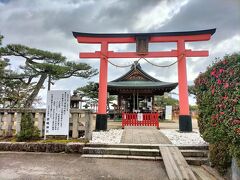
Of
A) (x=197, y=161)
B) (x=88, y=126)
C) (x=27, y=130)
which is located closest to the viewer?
(x=197, y=161)

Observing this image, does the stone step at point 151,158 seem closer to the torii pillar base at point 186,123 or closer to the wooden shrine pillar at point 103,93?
the wooden shrine pillar at point 103,93

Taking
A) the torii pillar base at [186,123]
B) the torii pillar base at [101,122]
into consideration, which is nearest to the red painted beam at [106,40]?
the torii pillar base at [101,122]

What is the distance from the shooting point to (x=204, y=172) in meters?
4.21

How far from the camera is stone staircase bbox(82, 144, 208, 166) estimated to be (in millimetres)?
5016

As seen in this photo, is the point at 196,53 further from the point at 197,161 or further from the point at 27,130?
the point at 27,130

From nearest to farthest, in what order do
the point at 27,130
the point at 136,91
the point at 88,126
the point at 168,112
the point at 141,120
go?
the point at 27,130, the point at 88,126, the point at 141,120, the point at 136,91, the point at 168,112

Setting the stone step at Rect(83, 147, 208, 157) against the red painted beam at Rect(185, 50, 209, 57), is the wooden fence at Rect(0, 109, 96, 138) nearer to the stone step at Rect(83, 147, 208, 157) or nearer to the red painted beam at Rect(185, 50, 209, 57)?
the stone step at Rect(83, 147, 208, 157)

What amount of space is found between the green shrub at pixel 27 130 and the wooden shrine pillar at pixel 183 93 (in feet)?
21.8

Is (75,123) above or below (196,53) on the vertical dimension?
below

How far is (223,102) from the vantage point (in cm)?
351

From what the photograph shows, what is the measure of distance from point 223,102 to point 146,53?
608cm

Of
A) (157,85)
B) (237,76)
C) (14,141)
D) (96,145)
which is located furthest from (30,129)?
(157,85)

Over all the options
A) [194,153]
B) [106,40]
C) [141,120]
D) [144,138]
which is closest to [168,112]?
[141,120]

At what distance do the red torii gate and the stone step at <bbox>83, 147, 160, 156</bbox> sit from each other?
3.68 meters
